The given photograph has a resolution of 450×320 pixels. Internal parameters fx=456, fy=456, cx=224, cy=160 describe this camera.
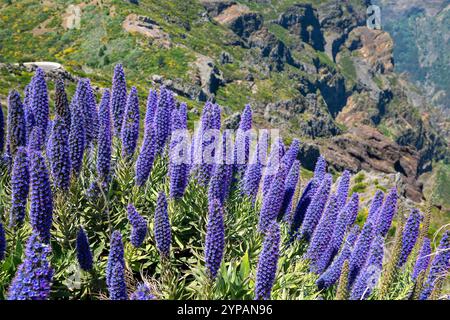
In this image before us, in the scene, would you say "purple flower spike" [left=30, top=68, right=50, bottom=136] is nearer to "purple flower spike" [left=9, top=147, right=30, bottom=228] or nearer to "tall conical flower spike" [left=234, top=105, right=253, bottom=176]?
"purple flower spike" [left=9, top=147, right=30, bottom=228]

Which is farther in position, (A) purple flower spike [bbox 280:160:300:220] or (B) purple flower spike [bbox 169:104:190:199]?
(A) purple flower spike [bbox 280:160:300:220]

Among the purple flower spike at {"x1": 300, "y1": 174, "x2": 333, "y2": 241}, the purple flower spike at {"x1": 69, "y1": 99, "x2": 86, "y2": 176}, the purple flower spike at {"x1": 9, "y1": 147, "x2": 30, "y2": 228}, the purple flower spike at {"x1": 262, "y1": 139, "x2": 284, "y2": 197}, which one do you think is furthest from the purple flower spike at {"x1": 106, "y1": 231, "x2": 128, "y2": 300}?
the purple flower spike at {"x1": 262, "y1": 139, "x2": 284, "y2": 197}

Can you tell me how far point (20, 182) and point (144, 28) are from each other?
85437 millimetres

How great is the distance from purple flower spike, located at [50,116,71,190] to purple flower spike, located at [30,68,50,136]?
152 centimetres

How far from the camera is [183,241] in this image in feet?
23.9

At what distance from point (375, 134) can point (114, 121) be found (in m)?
116

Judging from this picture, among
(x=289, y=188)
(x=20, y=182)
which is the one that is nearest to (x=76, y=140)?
(x=20, y=182)

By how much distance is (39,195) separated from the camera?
16.7 feet

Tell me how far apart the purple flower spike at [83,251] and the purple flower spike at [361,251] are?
337 cm

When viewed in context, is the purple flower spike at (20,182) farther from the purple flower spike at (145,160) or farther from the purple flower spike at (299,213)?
the purple flower spike at (299,213)

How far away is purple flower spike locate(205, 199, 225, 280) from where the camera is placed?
509 centimetres

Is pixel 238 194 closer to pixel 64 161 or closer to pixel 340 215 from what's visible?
pixel 340 215

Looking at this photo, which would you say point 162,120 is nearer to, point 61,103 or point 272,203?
point 61,103

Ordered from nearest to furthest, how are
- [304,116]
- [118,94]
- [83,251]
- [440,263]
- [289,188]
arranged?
[83,251] → [440,263] → [118,94] → [289,188] → [304,116]
